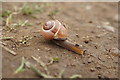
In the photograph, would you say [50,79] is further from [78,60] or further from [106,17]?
[106,17]

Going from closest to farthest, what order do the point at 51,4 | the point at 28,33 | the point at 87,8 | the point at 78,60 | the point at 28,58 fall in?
the point at 28,58, the point at 78,60, the point at 28,33, the point at 51,4, the point at 87,8

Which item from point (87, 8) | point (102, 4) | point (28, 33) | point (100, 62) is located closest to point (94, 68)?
point (100, 62)

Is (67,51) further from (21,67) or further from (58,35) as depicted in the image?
(21,67)

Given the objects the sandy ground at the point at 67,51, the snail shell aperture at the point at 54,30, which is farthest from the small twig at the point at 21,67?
the snail shell aperture at the point at 54,30

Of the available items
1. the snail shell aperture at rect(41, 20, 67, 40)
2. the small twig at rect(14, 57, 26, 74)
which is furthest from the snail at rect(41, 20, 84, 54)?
the small twig at rect(14, 57, 26, 74)

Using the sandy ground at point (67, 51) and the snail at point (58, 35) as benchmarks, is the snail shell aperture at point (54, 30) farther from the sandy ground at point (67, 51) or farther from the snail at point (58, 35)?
the sandy ground at point (67, 51)

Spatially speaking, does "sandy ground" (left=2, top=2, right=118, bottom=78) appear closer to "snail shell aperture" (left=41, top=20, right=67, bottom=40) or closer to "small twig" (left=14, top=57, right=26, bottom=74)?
"small twig" (left=14, top=57, right=26, bottom=74)

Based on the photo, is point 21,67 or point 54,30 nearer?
point 21,67

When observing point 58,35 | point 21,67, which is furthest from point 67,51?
point 21,67
